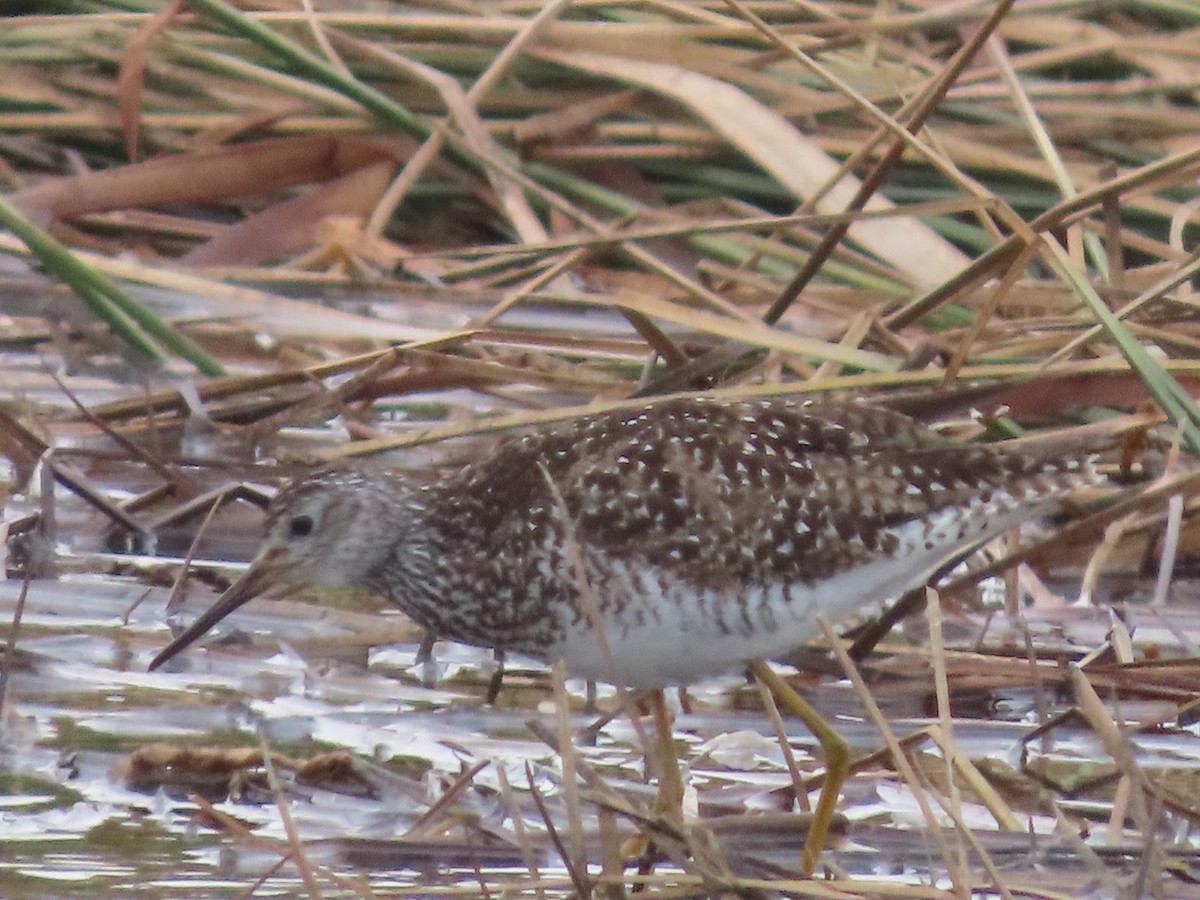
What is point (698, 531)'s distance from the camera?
479 cm

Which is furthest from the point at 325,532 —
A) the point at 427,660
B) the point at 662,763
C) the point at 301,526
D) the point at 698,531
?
the point at 662,763

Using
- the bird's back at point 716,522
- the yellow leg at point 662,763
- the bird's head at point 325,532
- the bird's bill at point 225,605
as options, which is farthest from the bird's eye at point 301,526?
the yellow leg at point 662,763

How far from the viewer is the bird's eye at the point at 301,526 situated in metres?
5.32

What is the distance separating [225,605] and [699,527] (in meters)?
1.20

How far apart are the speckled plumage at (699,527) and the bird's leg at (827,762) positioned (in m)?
0.09

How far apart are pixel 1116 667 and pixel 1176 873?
133cm

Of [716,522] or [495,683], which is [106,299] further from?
[716,522]

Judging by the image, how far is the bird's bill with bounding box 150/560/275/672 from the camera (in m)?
5.14

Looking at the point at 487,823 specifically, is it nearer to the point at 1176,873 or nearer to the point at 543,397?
the point at 1176,873

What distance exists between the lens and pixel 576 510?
15.7ft

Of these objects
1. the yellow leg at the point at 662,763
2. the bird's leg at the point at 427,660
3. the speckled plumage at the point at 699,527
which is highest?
the speckled plumage at the point at 699,527

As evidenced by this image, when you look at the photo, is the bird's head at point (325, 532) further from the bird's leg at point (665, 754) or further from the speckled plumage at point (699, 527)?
the bird's leg at point (665, 754)

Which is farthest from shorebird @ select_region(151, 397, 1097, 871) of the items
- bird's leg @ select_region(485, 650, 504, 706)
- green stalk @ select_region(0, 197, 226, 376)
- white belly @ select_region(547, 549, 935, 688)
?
green stalk @ select_region(0, 197, 226, 376)

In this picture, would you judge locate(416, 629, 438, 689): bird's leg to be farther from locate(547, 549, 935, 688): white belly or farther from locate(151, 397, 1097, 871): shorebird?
locate(547, 549, 935, 688): white belly
